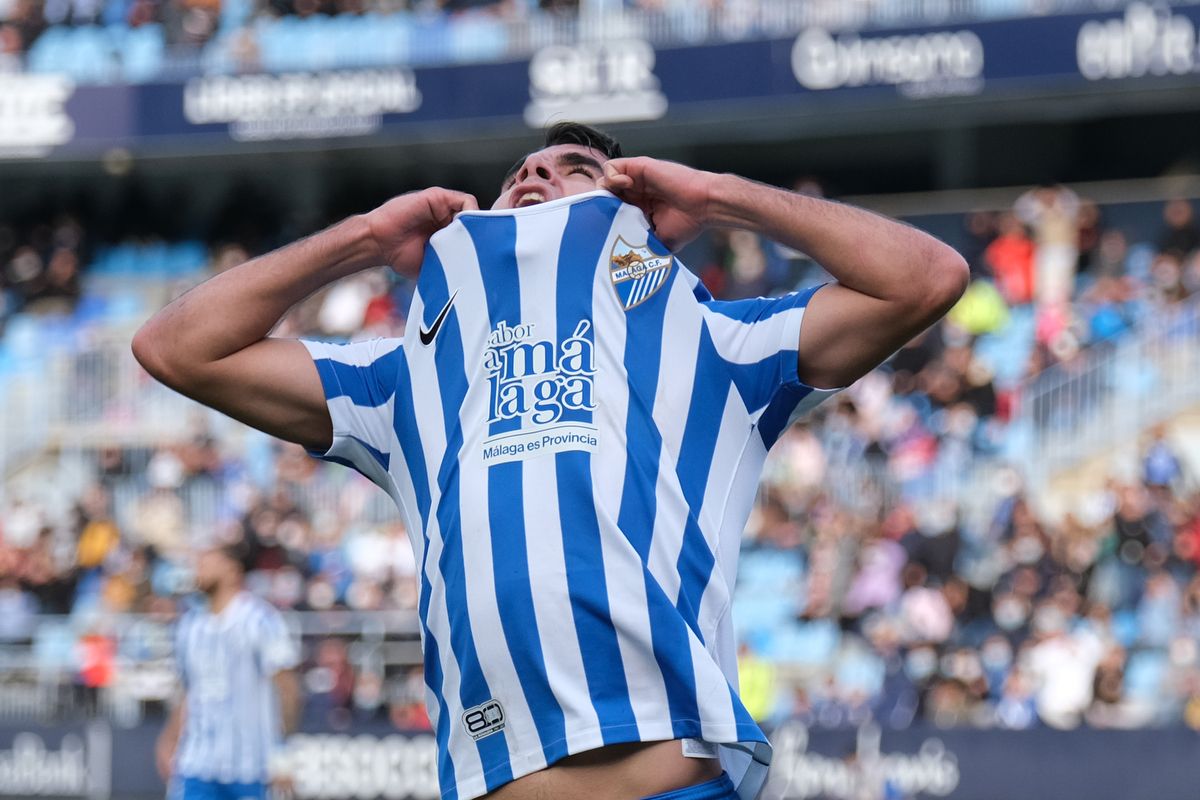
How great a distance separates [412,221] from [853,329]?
2.63ft

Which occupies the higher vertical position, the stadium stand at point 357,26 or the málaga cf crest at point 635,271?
the stadium stand at point 357,26

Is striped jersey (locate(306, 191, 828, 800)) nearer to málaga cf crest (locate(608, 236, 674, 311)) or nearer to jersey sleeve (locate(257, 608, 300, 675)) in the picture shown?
málaga cf crest (locate(608, 236, 674, 311))

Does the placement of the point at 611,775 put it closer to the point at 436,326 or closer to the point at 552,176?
the point at 436,326

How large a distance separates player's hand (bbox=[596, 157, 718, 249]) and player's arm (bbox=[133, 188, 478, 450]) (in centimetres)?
27

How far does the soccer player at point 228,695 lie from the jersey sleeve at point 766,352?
594 cm

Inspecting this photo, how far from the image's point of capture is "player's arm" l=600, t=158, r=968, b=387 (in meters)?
3.04

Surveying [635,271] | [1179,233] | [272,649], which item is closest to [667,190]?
[635,271]

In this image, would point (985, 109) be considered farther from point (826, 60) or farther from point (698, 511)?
point (698, 511)

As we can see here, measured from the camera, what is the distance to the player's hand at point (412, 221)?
10.6ft

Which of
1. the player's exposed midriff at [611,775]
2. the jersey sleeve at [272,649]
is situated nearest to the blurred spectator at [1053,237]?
the jersey sleeve at [272,649]

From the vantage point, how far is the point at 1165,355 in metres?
15.7

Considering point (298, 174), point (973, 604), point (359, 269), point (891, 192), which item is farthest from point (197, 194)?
point (359, 269)

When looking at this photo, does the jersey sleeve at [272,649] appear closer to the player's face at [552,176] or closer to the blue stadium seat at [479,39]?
the player's face at [552,176]

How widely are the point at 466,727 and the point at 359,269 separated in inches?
35.1
